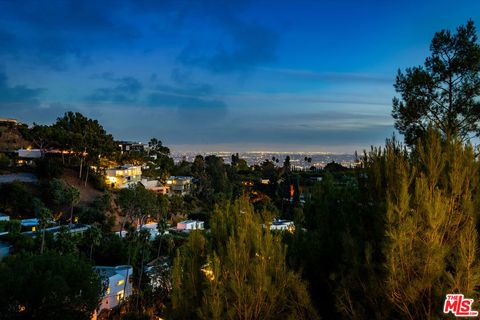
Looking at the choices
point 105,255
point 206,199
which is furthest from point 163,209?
point 206,199

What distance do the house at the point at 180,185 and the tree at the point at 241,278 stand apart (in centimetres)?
6396

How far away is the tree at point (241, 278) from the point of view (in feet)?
14.6

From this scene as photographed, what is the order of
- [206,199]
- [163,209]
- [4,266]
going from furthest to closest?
[206,199] < [163,209] < [4,266]

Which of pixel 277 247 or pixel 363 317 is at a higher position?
pixel 277 247

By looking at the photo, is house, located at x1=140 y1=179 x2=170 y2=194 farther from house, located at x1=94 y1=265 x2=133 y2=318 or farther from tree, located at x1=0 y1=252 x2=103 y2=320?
tree, located at x1=0 y1=252 x2=103 y2=320

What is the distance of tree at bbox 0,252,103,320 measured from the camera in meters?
16.8

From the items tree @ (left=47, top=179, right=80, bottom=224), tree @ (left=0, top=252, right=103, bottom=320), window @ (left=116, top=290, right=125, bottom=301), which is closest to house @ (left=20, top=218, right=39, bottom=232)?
tree @ (left=47, top=179, right=80, bottom=224)

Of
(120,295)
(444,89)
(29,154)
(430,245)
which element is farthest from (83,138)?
(430,245)

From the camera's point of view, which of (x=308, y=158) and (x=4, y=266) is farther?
(x=308, y=158)

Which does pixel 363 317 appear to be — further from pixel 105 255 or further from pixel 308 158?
pixel 308 158

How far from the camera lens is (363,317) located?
450 cm

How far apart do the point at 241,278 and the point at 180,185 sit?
66716 mm

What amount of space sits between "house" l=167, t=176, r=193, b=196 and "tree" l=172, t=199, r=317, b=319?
6396 centimetres

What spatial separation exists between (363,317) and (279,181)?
241 feet
